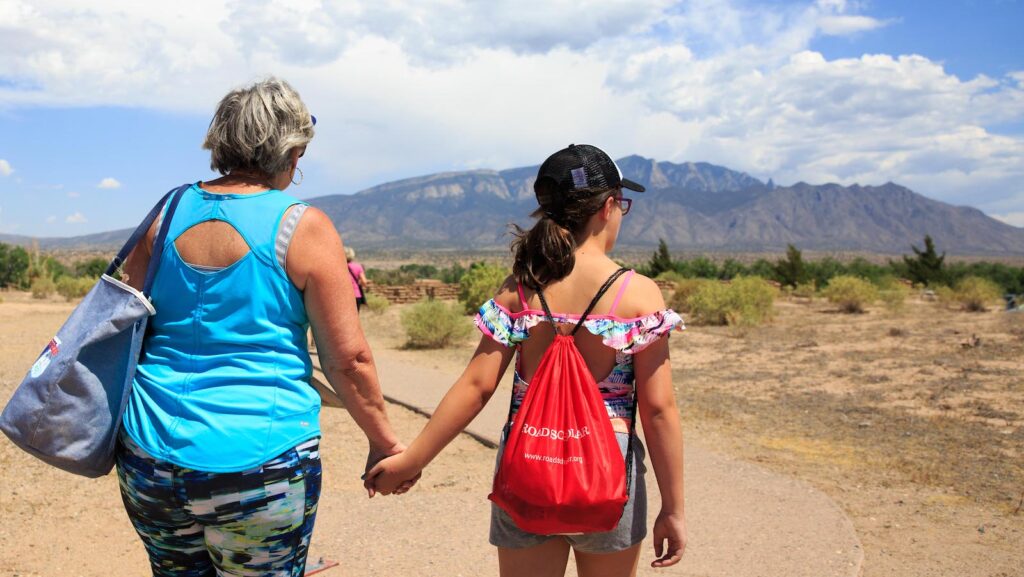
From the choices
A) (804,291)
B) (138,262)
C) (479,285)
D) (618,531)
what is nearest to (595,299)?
(618,531)

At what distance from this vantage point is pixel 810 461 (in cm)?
680

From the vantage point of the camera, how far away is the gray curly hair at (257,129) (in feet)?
7.22

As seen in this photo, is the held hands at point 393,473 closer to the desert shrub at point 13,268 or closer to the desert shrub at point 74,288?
the desert shrub at point 74,288

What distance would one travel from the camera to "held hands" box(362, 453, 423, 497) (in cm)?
248

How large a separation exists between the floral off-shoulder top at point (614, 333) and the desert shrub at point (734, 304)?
16.1m

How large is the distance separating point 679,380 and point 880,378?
2.49 meters

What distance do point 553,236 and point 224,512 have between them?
1.05 meters

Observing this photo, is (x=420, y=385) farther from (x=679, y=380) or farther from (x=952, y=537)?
(x=952, y=537)

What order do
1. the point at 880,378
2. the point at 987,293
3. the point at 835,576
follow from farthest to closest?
the point at 987,293 < the point at 880,378 < the point at 835,576

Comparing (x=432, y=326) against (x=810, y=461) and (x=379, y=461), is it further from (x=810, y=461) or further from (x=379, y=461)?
(x=379, y=461)

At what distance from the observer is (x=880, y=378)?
1083 centimetres

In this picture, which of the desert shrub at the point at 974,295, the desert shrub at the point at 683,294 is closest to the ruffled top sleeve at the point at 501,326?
the desert shrub at the point at 683,294

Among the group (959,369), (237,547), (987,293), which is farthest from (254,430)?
(987,293)

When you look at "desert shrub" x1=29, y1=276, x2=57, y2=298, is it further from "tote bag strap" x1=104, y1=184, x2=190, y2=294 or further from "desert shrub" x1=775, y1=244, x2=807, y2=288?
"tote bag strap" x1=104, y1=184, x2=190, y2=294
